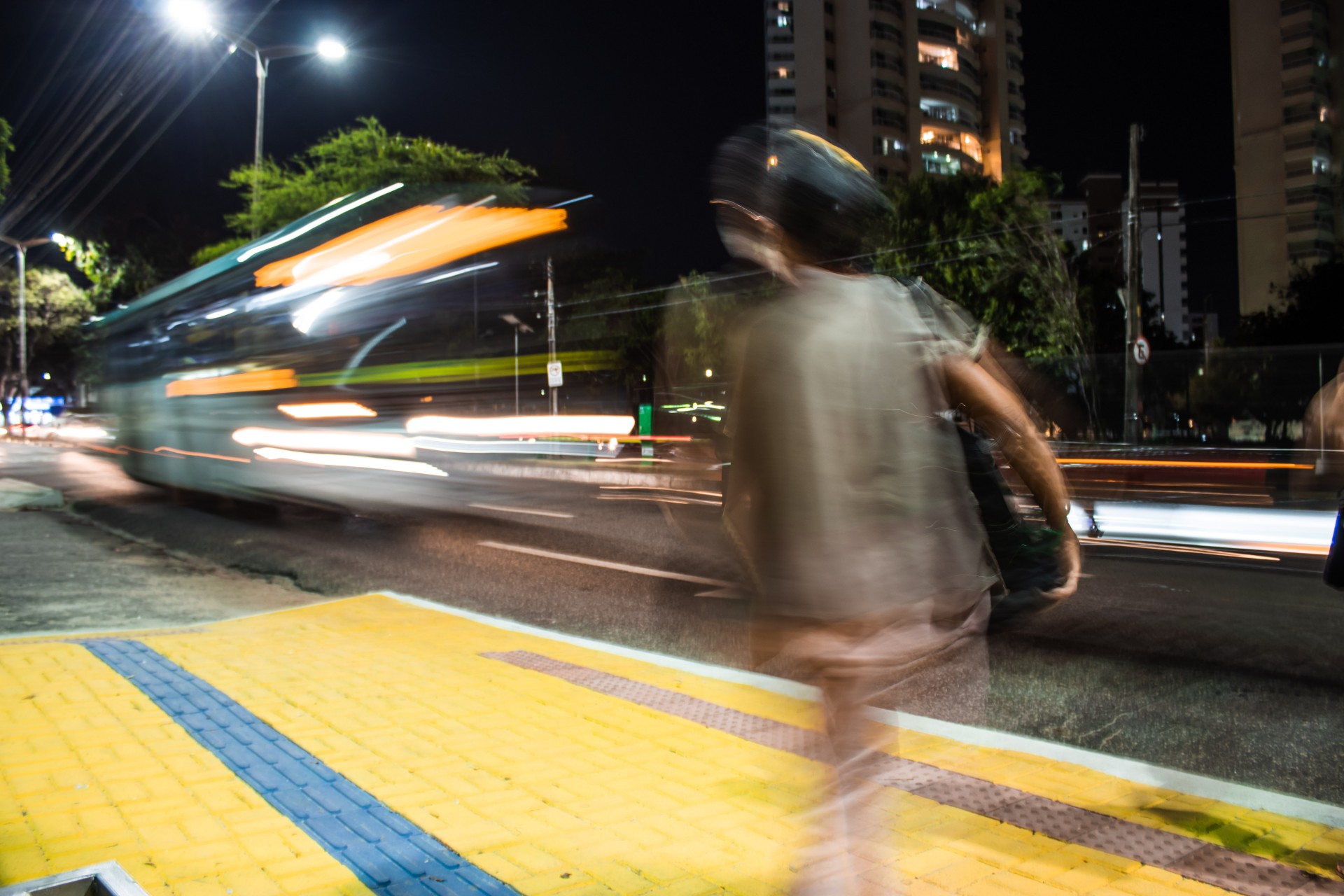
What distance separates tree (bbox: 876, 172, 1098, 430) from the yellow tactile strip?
94.4ft

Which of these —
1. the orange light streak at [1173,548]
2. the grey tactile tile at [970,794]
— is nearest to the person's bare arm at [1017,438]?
the grey tactile tile at [970,794]

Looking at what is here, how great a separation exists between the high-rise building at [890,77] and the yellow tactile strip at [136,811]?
2849 inches

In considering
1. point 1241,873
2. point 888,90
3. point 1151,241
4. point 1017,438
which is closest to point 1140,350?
point 1241,873

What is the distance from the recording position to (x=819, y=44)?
244ft

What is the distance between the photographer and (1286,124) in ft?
217

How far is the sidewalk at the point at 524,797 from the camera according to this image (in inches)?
109

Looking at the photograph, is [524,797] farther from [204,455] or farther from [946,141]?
[946,141]

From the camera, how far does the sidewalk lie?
2.77m

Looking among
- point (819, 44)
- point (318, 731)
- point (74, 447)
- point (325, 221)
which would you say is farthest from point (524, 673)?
point (819, 44)

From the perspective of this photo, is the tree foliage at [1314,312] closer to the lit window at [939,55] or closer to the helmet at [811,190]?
the lit window at [939,55]

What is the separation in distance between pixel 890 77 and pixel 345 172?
56826 millimetres

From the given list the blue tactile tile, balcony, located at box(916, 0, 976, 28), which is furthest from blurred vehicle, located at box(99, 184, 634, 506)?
balcony, located at box(916, 0, 976, 28)

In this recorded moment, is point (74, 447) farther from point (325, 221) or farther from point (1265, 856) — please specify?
point (1265, 856)

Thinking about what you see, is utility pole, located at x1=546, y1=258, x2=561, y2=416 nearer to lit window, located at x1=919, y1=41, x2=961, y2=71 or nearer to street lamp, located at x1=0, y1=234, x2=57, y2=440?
street lamp, located at x1=0, y1=234, x2=57, y2=440
